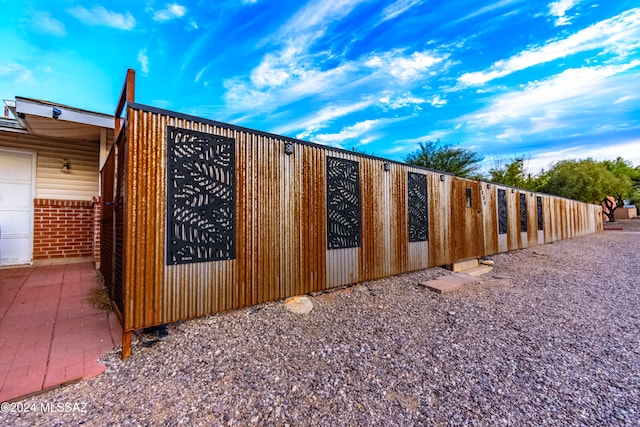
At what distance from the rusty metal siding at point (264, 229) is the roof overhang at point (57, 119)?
254 centimetres

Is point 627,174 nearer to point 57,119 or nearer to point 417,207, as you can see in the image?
point 417,207

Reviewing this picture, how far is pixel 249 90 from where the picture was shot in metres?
7.65

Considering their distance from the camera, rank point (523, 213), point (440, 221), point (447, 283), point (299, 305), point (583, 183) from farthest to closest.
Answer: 1. point (583, 183)
2. point (523, 213)
3. point (440, 221)
4. point (447, 283)
5. point (299, 305)

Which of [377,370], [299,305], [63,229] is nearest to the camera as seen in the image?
[377,370]

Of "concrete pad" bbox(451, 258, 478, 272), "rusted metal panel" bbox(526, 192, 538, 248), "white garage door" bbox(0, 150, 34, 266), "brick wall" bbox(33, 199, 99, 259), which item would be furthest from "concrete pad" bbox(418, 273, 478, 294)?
"white garage door" bbox(0, 150, 34, 266)

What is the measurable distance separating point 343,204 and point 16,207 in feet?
21.3

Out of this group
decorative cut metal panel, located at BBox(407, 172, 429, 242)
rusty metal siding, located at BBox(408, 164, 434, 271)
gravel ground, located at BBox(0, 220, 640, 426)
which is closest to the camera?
gravel ground, located at BBox(0, 220, 640, 426)

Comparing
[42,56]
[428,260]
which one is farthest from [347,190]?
[42,56]

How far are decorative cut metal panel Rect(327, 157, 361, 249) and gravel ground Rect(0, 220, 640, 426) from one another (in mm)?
997

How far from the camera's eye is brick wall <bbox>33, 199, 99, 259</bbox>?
4996mm

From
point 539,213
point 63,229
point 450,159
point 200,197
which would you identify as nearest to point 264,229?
point 200,197

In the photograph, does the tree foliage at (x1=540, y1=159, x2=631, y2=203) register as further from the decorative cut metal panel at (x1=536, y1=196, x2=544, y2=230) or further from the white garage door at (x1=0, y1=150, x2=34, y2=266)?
the white garage door at (x1=0, y1=150, x2=34, y2=266)

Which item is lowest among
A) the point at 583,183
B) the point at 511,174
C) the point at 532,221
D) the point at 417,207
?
the point at 532,221

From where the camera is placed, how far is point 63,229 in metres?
5.21
